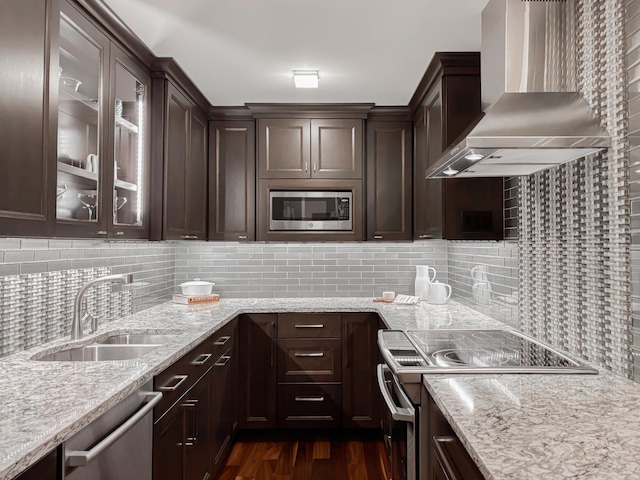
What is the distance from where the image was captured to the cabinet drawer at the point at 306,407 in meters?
3.18

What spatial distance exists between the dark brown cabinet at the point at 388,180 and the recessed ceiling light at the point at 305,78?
31.5 inches

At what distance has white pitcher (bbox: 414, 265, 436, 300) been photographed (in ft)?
11.4

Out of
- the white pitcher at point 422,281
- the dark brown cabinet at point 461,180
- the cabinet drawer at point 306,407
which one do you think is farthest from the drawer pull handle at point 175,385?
the white pitcher at point 422,281

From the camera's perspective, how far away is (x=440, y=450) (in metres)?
1.39

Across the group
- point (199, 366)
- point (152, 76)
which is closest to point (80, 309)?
point (199, 366)

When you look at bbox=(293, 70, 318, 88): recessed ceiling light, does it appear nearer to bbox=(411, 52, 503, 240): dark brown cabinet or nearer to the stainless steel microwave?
bbox=(411, 52, 503, 240): dark brown cabinet

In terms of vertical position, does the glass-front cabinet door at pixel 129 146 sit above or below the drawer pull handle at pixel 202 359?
above

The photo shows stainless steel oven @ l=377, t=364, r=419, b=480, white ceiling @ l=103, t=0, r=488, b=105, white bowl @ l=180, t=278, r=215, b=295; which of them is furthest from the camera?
white bowl @ l=180, t=278, r=215, b=295

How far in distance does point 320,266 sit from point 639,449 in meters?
2.92

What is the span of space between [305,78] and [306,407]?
227cm

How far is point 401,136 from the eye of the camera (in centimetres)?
355

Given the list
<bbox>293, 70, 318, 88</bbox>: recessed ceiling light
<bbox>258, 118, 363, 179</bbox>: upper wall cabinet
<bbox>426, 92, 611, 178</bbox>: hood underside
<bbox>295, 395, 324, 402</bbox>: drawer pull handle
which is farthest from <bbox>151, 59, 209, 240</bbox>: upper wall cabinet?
<bbox>426, 92, 611, 178</bbox>: hood underside

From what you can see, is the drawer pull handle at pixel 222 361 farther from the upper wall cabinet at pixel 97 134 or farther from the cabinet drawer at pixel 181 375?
the upper wall cabinet at pixel 97 134

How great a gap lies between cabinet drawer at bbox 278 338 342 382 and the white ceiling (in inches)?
71.0
